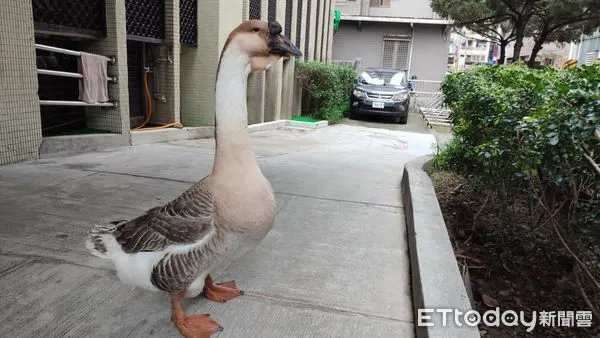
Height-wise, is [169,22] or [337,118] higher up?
[169,22]

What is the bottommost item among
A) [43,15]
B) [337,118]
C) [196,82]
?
[337,118]

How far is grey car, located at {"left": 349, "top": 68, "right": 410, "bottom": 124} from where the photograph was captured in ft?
46.3

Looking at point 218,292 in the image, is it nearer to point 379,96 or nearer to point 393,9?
point 379,96

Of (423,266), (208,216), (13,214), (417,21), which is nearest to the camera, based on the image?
(208,216)

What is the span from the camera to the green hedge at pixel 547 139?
254cm

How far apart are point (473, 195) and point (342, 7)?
1847 cm

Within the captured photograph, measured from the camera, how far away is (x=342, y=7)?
21.8 meters

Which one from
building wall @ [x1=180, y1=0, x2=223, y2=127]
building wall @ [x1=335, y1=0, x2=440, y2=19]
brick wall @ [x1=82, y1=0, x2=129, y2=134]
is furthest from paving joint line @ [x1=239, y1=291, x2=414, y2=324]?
building wall @ [x1=335, y1=0, x2=440, y2=19]

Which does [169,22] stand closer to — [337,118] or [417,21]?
[337,118]

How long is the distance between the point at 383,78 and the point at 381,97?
4.87 ft

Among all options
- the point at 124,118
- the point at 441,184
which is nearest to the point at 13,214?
the point at 124,118

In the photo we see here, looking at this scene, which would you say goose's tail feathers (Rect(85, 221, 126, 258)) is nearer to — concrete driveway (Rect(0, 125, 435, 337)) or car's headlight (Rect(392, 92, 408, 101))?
concrete driveway (Rect(0, 125, 435, 337))

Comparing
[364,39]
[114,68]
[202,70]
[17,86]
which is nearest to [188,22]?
[202,70]

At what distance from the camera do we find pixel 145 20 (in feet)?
24.0
